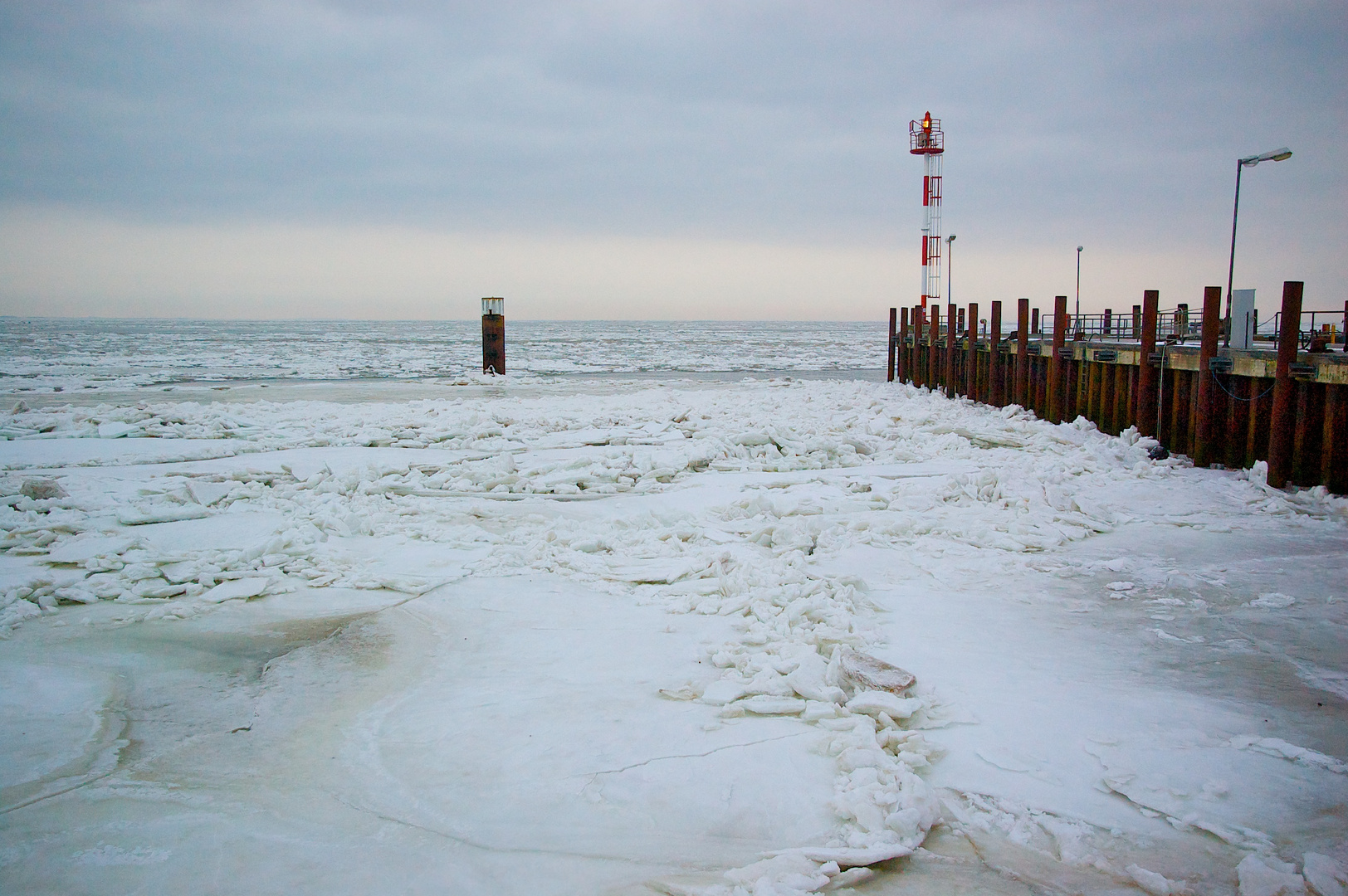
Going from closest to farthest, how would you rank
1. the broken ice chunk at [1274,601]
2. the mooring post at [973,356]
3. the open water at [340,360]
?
the broken ice chunk at [1274,601]
the mooring post at [973,356]
the open water at [340,360]

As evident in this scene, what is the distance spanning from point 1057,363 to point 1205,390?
414cm

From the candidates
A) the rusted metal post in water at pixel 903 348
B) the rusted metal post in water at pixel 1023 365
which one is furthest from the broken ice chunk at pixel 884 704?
the rusted metal post in water at pixel 903 348

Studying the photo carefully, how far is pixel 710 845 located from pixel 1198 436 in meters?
10.2

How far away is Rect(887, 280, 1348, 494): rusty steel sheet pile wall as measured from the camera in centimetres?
903

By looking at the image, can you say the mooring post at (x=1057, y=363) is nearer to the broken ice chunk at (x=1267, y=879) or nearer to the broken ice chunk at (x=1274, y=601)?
the broken ice chunk at (x=1274, y=601)

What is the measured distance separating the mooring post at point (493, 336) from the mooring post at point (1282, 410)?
73.5ft

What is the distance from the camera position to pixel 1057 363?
48.6 feet

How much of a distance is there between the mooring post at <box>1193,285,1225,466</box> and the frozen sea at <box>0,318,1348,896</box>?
301 mm

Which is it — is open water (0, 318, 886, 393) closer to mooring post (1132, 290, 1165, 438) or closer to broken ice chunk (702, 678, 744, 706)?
mooring post (1132, 290, 1165, 438)

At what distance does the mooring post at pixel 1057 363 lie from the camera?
14.6 m

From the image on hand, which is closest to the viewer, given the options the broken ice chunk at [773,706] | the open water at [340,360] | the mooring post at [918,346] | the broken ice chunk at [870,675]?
the broken ice chunk at [773,706]

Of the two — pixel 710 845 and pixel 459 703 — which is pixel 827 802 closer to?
pixel 710 845

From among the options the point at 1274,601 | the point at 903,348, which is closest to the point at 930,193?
the point at 903,348

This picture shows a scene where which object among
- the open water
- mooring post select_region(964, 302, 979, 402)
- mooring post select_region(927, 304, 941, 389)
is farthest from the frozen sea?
the open water
